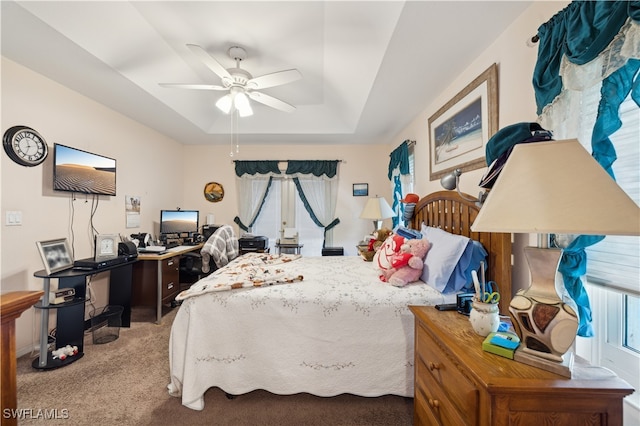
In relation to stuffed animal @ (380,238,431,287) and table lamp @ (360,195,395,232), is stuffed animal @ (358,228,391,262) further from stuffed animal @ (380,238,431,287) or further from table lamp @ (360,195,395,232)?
stuffed animal @ (380,238,431,287)

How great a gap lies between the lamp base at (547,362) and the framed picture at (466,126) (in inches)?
57.1

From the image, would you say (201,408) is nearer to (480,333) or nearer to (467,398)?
(467,398)

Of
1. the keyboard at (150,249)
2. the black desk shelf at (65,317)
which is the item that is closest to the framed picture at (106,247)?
the black desk shelf at (65,317)

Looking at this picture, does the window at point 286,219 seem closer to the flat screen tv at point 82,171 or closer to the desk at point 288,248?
the desk at point 288,248

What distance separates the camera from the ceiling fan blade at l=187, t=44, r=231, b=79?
1.80m

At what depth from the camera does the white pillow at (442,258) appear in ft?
5.53

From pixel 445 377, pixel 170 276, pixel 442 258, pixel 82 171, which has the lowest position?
pixel 170 276

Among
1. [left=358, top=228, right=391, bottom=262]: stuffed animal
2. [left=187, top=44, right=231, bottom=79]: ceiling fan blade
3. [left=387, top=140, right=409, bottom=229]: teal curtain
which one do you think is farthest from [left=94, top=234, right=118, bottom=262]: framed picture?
[left=387, top=140, right=409, bottom=229]: teal curtain

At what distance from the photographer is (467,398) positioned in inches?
34.9

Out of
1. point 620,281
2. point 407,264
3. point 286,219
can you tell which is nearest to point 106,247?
point 286,219

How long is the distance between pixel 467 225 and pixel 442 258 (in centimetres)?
40

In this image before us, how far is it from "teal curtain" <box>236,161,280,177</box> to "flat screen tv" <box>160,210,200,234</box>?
3.64 ft

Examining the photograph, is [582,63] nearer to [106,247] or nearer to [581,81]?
[581,81]

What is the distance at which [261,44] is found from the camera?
240cm
